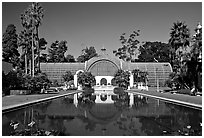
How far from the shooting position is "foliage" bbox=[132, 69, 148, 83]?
6216cm

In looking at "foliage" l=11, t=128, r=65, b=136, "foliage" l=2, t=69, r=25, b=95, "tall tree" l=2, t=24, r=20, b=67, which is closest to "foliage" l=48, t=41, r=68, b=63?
"tall tree" l=2, t=24, r=20, b=67

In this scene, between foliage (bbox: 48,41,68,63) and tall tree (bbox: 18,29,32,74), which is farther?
foliage (bbox: 48,41,68,63)

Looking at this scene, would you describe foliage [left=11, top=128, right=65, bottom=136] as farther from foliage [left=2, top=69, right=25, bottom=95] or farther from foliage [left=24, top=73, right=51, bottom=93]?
foliage [left=24, top=73, right=51, bottom=93]

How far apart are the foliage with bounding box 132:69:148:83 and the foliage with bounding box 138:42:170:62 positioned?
75.8ft

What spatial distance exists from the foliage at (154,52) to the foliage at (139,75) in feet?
75.8

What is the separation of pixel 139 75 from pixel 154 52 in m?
28.5

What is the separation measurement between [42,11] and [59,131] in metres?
30.2

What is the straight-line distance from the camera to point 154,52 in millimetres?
88688

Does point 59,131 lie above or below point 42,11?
below

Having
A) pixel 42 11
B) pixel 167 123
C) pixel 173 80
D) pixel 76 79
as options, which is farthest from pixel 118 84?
pixel 167 123

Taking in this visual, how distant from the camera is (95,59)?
68.9 metres

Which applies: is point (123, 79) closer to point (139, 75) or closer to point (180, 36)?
point (139, 75)

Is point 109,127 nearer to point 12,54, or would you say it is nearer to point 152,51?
point 12,54

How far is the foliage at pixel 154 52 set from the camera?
281 ft
